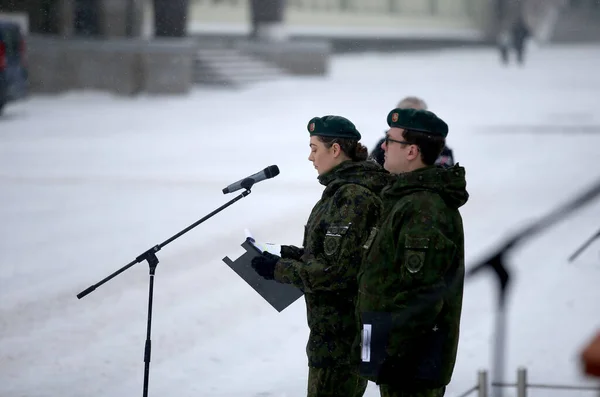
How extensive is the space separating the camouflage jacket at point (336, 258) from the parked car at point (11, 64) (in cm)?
1649

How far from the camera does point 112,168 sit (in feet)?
51.2

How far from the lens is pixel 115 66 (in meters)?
26.1

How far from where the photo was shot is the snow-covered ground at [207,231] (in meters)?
6.93

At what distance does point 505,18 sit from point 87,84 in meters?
31.3

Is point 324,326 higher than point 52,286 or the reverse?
higher

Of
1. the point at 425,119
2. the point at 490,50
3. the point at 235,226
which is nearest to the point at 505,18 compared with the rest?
the point at 490,50

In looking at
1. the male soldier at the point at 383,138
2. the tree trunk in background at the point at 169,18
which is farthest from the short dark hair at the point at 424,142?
the tree trunk in background at the point at 169,18

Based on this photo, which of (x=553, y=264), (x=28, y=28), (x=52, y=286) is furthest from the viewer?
(x=28, y=28)

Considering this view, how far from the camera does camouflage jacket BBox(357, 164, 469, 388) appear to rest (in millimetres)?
3602

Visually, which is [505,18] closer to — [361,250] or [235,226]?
[235,226]

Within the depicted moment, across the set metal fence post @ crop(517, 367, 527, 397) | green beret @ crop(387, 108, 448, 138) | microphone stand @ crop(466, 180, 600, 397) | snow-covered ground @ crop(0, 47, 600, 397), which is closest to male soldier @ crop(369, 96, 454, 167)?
snow-covered ground @ crop(0, 47, 600, 397)

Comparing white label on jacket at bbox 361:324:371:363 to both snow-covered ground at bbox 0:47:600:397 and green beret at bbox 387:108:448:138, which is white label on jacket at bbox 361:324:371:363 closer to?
green beret at bbox 387:108:448:138

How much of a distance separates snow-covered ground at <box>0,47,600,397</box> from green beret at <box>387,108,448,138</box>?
1.14m

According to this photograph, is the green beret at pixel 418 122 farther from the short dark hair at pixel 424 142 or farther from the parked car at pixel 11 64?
the parked car at pixel 11 64
